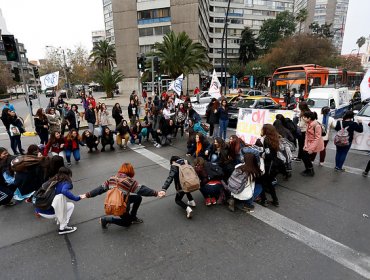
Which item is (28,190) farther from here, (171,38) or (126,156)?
(171,38)

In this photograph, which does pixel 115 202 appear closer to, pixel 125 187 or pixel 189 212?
pixel 125 187

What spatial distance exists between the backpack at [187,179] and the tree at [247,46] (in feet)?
202

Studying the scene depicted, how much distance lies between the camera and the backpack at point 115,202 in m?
3.64

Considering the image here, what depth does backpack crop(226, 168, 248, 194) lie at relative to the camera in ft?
14.8

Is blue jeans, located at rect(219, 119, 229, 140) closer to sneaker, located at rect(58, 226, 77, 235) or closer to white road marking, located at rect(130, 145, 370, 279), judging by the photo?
white road marking, located at rect(130, 145, 370, 279)

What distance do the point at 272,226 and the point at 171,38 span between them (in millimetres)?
26360

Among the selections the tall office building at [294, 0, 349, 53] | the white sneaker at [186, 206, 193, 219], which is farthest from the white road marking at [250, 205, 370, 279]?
the tall office building at [294, 0, 349, 53]

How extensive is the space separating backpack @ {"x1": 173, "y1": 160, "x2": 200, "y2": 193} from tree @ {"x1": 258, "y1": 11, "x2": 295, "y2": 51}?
202ft

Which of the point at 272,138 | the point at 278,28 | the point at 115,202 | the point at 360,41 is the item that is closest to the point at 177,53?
the point at 272,138

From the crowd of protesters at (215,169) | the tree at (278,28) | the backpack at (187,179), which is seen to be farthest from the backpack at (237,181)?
the tree at (278,28)

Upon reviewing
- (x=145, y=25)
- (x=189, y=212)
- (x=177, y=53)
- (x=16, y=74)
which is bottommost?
(x=189, y=212)

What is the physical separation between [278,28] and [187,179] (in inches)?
2548

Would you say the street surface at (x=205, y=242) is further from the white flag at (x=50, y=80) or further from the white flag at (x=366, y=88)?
the white flag at (x=50, y=80)

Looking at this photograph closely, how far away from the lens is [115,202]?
3635 millimetres
